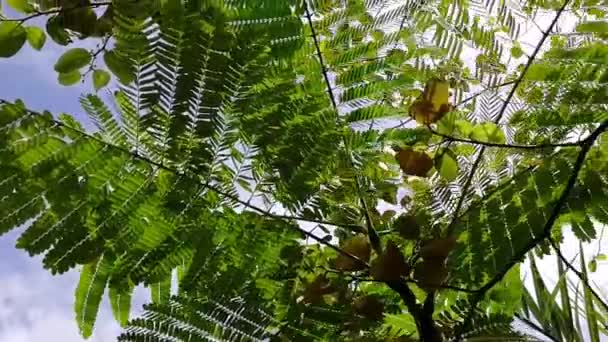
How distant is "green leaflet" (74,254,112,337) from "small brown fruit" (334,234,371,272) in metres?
0.57

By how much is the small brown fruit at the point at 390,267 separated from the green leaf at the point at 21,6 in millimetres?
1108

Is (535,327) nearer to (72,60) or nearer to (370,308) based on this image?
(370,308)

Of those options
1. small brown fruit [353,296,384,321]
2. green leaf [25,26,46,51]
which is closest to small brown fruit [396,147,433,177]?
small brown fruit [353,296,384,321]

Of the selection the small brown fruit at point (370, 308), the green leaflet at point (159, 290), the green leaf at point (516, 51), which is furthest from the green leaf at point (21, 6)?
the green leaf at point (516, 51)

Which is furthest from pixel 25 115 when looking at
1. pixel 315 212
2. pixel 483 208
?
pixel 483 208

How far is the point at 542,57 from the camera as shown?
1.88 m

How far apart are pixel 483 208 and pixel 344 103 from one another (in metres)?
0.43

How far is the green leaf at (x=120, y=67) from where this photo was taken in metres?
1.69

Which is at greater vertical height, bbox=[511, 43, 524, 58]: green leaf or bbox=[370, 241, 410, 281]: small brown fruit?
bbox=[511, 43, 524, 58]: green leaf

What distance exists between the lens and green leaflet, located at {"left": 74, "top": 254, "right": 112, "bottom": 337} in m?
1.83

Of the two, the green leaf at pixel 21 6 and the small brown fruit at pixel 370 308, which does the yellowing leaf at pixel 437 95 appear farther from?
the green leaf at pixel 21 6

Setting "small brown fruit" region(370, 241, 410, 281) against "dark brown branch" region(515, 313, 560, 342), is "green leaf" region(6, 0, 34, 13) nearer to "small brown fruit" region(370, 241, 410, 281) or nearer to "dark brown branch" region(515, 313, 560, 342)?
"small brown fruit" region(370, 241, 410, 281)

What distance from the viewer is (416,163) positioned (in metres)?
1.67

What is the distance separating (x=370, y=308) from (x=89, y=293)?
2.38ft
